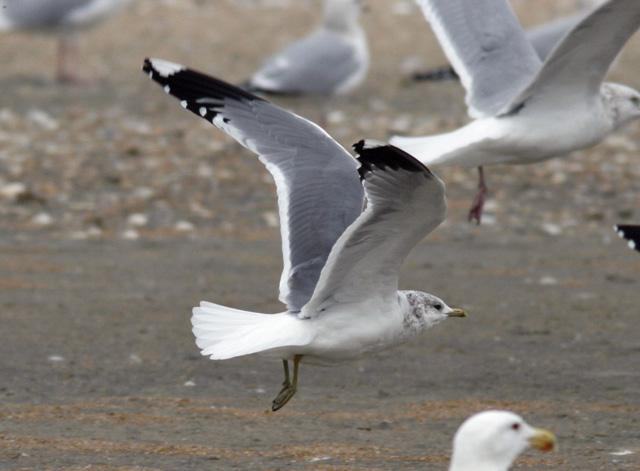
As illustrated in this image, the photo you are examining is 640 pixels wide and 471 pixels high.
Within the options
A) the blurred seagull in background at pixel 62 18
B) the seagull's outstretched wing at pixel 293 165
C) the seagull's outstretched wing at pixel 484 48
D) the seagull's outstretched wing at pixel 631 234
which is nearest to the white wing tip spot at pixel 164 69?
the seagull's outstretched wing at pixel 293 165

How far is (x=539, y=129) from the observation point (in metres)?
7.33

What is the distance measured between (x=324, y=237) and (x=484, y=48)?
2344 millimetres

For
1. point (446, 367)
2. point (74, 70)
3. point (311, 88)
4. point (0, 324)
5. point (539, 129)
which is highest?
point (74, 70)

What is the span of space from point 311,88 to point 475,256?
353 centimetres

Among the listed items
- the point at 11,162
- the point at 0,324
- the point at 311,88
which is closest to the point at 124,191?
the point at 11,162

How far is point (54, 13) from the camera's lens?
49.1ft

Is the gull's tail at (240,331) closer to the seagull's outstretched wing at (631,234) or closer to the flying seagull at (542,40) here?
the seagull's outstretched wing at (631,234)

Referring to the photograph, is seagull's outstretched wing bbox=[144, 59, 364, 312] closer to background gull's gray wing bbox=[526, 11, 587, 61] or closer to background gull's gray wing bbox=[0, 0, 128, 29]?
background gull's gray wing bbox=[526, 11, 587, 61]

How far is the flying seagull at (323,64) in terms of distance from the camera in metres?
12.4

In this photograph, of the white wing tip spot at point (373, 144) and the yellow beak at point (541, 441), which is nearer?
the yellow beak at point (541, 441)

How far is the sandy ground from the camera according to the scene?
5.73 m

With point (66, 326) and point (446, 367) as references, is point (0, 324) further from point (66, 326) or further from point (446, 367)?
point (446, 367)

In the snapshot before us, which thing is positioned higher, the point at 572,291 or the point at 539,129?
the point at 539,129

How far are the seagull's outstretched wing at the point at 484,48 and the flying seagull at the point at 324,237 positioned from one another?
5.42ft
